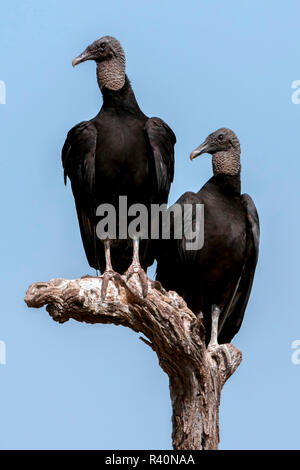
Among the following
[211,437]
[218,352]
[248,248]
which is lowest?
[211,437]

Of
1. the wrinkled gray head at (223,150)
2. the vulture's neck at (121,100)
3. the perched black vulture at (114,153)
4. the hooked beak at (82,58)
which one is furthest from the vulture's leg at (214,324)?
the hooked beak at (82,58)

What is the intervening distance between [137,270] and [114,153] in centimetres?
79

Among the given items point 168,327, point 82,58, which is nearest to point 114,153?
point 82,58

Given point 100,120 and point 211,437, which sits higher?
point 100,120

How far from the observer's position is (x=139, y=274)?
7.68 meters

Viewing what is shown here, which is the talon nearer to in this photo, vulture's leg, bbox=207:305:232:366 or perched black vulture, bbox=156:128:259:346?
perched black vulture, bbox=156:128:259:346

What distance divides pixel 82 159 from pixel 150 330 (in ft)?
4.21

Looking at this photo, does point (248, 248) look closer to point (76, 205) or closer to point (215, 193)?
point (215, 193)

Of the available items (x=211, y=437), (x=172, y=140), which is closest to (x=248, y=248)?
(x=172, y=140)

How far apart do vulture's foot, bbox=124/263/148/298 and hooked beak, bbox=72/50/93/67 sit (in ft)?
4.63

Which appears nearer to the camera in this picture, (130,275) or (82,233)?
(130,275)

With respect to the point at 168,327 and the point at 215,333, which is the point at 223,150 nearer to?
the point at 215,333

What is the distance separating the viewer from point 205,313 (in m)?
8.48

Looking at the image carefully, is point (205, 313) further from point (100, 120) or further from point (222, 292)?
point (100, 120)
